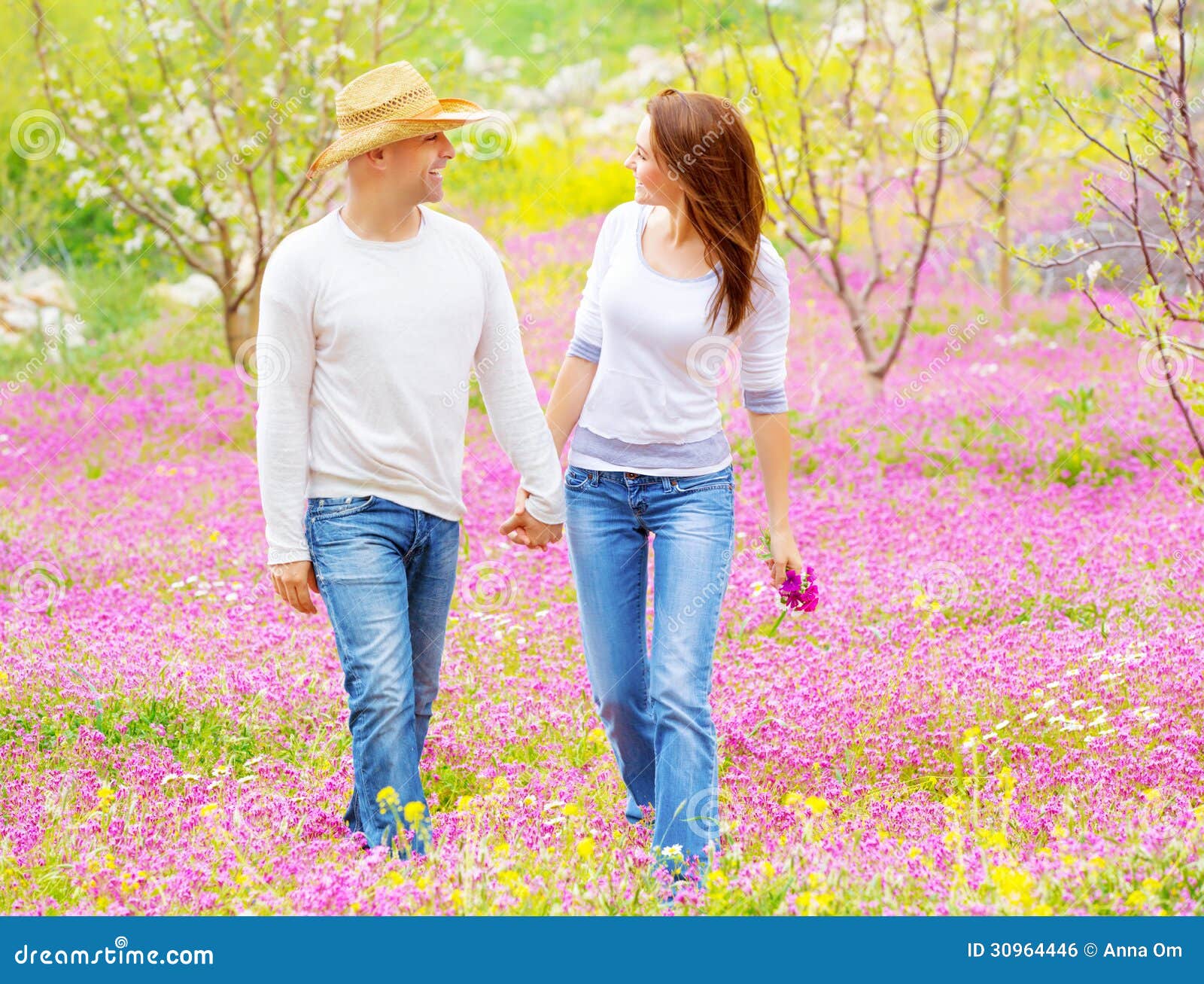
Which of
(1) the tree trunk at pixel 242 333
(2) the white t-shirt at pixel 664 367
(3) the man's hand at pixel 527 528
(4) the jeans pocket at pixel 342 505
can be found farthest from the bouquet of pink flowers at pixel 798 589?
(1) the tree trunk at pixel 242 333

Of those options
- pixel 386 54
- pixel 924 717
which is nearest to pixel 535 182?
pixel 386 54

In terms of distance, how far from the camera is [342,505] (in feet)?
12.8

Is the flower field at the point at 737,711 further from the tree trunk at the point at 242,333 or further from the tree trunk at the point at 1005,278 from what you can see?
the tree trunk at the point at 1005,278

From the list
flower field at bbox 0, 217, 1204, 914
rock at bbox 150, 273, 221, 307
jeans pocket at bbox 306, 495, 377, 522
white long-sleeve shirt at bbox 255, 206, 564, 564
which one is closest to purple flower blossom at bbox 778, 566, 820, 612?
flower field at bbox 0, 217, 1204, 914

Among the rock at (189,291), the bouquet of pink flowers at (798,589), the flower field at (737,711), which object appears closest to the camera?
the flower field at (737,711)

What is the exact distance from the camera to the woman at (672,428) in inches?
156

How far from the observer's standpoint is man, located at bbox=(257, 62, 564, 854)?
382cm

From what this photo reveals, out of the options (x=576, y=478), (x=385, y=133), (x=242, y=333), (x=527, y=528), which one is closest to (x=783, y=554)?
(x=576, y=478)

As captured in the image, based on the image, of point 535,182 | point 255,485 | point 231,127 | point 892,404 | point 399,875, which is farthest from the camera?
point 535,182

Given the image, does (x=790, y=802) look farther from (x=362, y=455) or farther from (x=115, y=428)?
(x=115, y=428)

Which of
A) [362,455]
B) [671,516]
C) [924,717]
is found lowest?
[924,717]

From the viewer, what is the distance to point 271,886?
388 cm

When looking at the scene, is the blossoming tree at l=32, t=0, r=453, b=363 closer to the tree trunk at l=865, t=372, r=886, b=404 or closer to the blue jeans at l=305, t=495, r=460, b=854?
the tree trunk at l=865, t=372, r=886, b=404

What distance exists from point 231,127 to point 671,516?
9989 millimetres
